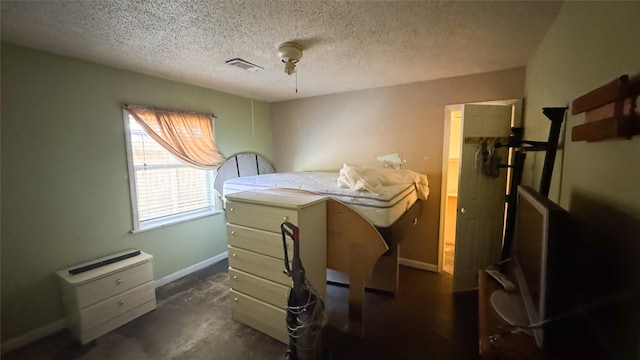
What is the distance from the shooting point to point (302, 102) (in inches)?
161

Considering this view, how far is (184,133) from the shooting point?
305 cm

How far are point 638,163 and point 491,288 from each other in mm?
1031

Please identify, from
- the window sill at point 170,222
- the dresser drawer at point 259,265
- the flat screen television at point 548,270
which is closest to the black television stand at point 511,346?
the flat screen television at point 548,270

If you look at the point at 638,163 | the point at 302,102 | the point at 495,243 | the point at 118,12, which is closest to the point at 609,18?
the point at 638,163

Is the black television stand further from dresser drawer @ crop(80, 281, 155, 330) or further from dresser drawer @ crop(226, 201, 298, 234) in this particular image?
dresser drawer @ crop(80, 281, 155, 330)

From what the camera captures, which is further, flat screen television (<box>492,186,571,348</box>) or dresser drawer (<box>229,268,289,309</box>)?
dresser drawer (<box>229,268,289,309</box>)

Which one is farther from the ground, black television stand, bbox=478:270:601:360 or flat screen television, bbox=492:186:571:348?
flat screen television, bbox=492:186:571:348

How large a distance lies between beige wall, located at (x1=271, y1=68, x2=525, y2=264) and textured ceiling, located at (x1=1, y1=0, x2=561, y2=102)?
26 cm

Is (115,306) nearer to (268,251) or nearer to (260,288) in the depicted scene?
(260,288)

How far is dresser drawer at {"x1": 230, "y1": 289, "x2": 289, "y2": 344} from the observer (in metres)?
1.97

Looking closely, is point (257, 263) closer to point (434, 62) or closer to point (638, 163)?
point (638, 163)

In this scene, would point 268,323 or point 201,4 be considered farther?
point 268,323

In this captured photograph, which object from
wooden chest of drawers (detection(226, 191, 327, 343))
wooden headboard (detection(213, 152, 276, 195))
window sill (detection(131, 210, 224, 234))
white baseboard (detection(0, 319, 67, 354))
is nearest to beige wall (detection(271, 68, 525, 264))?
wooden headboard (detection(213, 152, 276, 195))

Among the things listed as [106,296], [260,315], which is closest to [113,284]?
[106,296]
